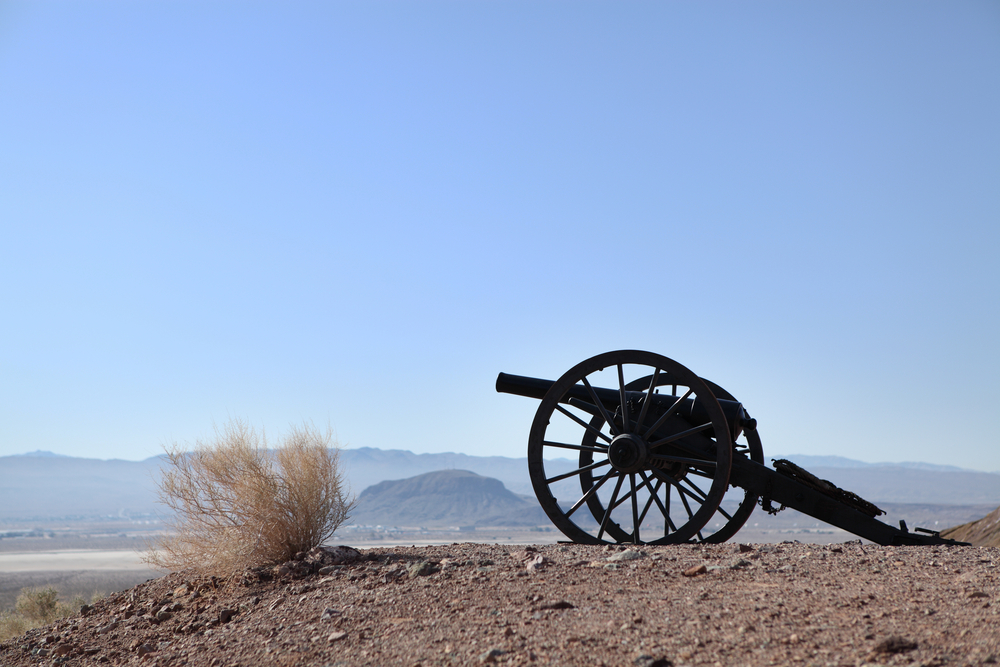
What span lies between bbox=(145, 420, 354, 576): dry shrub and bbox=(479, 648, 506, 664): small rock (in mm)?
5323

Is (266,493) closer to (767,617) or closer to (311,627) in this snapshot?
(311,627)

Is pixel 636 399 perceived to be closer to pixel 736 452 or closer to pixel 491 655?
pixel 736 452

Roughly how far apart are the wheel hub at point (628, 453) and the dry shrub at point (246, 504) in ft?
13.1

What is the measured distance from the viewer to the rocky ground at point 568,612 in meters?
5.15

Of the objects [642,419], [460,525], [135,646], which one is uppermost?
[642,419]

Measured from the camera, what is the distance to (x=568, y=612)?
6.26 meters

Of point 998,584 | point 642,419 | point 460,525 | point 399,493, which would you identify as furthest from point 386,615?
point 399,493

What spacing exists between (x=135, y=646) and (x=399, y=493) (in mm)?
189093

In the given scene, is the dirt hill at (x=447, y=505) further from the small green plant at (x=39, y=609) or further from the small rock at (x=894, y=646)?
the small rock at (x=894, y=646)

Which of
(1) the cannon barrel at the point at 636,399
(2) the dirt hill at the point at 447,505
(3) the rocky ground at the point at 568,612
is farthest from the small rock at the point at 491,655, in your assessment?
(2) the dirt hill at the point at 447,505

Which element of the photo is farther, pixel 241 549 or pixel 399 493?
pixel 399 493

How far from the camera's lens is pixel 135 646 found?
8.20m

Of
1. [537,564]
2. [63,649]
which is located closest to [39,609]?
[63,649]

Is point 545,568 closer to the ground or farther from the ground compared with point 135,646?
farther from the ground
